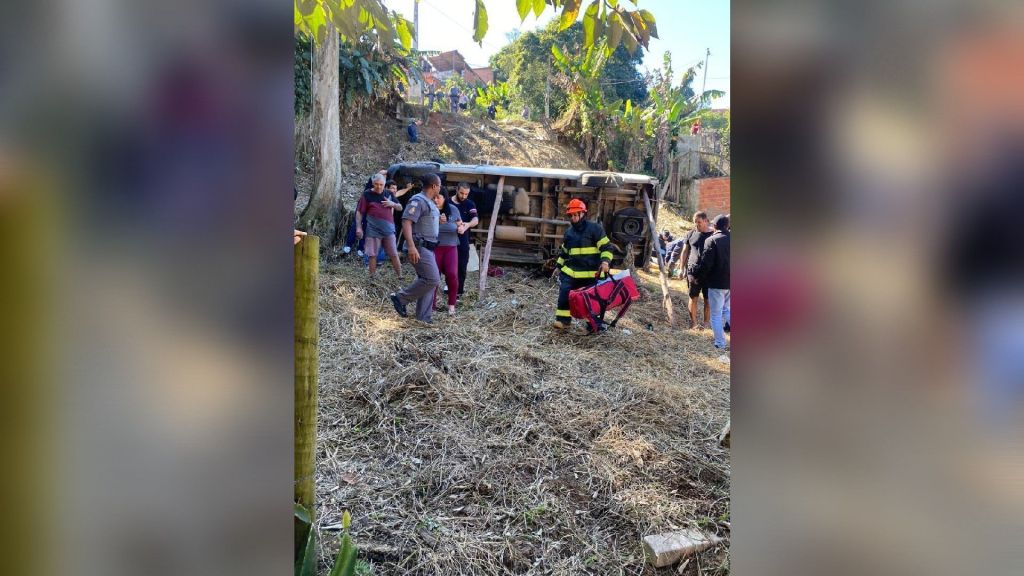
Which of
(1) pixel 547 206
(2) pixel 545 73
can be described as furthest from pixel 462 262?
(2) pixel 545 73

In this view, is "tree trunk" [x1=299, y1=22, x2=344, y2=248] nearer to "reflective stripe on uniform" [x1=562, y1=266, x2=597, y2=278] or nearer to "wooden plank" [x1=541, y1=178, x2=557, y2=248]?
"wooden plank" [x1=541, y1=178, x2=557, y2=248]

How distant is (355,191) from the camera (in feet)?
46.6

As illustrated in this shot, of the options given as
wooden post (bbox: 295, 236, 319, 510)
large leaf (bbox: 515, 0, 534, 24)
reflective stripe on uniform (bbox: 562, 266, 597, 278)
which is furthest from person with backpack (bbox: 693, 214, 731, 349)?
wooden post (bbox: 295, 236, 319, 510)

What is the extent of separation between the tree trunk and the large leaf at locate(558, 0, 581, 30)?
9074 millimetres

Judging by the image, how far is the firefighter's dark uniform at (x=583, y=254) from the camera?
729 centimetres

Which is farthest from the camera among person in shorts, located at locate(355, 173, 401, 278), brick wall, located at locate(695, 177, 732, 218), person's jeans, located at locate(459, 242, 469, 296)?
brick wall, located at locate(695, 177, 732, 218)

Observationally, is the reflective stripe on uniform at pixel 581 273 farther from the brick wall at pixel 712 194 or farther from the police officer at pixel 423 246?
the brick wall at pixel 712 194

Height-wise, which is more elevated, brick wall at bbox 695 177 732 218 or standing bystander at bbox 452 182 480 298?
brick wall at bbox 695 177 732 218

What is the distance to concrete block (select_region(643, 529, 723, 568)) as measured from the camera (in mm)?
3178

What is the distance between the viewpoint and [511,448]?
439cm

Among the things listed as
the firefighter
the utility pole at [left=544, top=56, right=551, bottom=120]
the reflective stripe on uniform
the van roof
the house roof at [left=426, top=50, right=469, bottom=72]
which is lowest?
the reflective stripe on uniform
